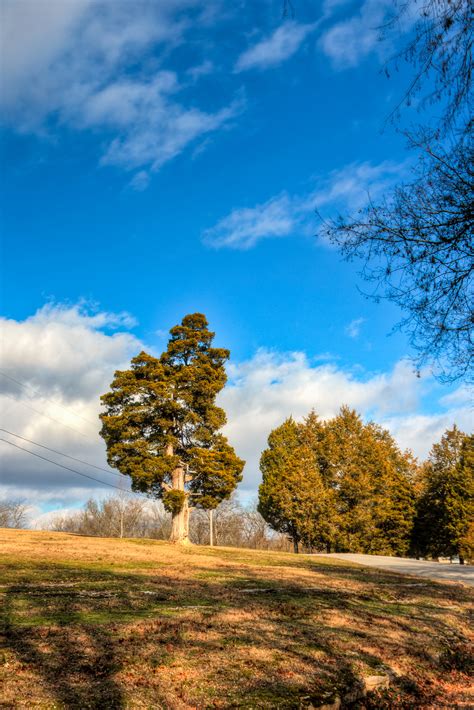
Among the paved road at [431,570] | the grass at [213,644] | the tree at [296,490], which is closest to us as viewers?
the grass at [213,644]

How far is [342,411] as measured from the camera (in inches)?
1629

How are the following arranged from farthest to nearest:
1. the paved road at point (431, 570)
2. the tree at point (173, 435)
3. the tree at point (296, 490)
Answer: the tree at point (296, 490), the tree at point (173, 435), the paved road at point (431, 570)

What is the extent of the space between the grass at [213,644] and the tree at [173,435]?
14211 millimetres

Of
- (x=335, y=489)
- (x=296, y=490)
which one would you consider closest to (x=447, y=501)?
(x=335, y=489)

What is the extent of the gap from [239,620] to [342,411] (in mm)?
35968

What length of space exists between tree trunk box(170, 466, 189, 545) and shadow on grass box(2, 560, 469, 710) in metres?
15.5

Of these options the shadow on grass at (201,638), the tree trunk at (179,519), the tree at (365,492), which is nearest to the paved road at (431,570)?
the shadow on grass at (201,638)

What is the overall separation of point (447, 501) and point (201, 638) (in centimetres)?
3592

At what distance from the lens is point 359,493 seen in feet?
119

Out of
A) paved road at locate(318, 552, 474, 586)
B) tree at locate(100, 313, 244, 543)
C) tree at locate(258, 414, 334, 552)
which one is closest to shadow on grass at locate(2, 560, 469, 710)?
paved road at locate(318, 552, 474, 586)

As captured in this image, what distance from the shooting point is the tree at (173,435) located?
24.6 m

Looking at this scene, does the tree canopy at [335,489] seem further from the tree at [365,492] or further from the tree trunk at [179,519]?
the tree trunk at [179,519]

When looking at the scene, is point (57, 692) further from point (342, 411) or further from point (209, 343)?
point (342, 411)

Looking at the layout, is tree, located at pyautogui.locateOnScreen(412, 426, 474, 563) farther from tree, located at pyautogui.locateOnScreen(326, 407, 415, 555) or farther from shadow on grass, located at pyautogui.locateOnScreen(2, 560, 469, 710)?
shadow on grass, located at pyautogui.locateOnScreen(2, 560, 469, 710)
